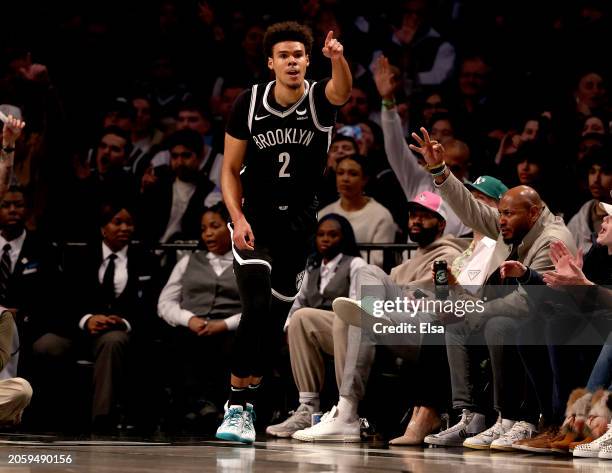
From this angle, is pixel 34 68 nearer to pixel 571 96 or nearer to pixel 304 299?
pixel 304 299

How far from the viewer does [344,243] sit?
7117 mm

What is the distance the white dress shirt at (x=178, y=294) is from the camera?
24.7 feet

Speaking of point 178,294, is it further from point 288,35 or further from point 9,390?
point 288,35

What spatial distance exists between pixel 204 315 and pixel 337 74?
2.86m

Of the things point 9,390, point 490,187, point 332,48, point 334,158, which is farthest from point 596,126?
point 9,390

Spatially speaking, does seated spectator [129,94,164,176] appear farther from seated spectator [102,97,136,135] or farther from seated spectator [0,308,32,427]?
seated spectator [0,308,32,427]

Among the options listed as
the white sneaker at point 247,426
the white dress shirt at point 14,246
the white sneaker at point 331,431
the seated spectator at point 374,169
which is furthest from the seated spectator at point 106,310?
the white sneaker at point 247,426

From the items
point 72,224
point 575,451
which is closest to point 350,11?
point 72,224

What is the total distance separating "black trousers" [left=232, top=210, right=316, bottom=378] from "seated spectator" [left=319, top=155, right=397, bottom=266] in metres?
2.18

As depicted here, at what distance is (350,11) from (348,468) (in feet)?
20.4

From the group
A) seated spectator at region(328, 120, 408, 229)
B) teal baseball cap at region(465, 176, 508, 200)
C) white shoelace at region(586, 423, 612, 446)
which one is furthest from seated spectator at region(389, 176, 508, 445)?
seated spectator at region(328, 120, 408, 229)

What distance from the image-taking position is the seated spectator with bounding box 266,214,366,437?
643cm

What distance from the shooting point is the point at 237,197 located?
5336mm

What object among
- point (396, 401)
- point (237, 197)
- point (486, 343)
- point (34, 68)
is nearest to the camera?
point (237, 197)
